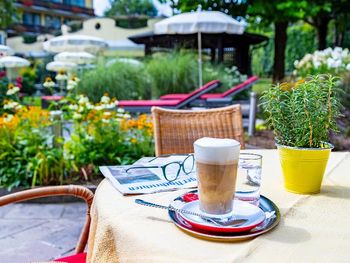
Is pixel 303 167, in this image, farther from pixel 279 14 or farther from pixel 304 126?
pixel 279 14

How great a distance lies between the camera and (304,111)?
3.23ft

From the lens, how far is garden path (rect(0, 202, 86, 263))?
7.44ft

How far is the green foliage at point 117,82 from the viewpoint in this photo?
811 centimetres

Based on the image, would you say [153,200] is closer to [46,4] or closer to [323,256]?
[323,256]

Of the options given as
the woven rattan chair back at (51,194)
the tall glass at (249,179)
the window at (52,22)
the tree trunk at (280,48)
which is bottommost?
the woven rattan chair back at (51,194)

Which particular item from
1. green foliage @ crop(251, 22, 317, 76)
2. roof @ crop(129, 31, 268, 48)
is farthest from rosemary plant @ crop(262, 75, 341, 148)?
green foliage @ crop(251, 22, 317, 76)

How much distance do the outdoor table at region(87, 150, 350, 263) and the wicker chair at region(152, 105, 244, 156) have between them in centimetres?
82

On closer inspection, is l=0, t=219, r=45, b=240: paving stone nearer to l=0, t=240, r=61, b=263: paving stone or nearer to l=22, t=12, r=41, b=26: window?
l=0, t=240, r=61, b=263: paving stone

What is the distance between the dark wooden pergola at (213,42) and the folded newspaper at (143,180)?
974 cm

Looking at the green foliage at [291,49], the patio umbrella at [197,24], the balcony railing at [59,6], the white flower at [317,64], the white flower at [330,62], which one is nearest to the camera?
the white flower at [330,62]

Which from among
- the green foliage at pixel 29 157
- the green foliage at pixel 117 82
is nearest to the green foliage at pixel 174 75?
the green foliage at pixel 117 82

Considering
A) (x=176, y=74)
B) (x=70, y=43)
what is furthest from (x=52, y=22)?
(x=176, y=74)

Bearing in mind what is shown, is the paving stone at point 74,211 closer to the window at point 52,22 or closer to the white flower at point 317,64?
the white flower at point 317,64

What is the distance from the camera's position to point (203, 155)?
2.65 ft
